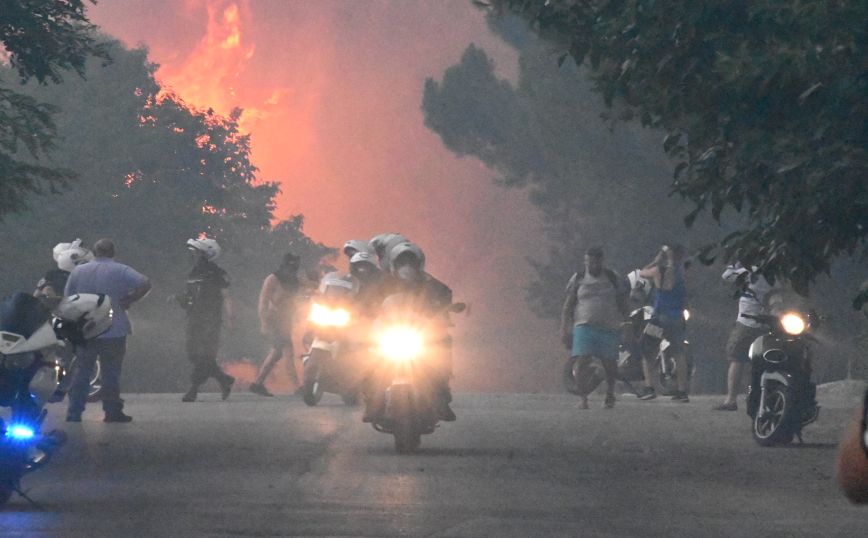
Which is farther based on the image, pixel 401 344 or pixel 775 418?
pixel 775 418

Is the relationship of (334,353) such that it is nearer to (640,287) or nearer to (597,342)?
(597,342)

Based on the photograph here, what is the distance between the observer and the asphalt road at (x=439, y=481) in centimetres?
1004

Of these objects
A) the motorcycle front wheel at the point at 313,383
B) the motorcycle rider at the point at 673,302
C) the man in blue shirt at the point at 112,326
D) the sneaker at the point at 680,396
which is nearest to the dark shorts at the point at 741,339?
the motorcycle rider at the point at 673,302

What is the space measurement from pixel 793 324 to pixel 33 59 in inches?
279

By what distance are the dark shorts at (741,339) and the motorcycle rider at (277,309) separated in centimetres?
771

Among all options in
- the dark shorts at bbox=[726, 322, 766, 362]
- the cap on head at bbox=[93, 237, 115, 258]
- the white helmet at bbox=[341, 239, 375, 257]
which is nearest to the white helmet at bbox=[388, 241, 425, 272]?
the cap on head at bbox=[93, 237, 115, 258]

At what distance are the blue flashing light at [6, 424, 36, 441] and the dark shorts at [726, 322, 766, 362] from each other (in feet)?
34.1

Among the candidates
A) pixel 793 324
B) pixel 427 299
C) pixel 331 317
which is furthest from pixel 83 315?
pixel 331 317

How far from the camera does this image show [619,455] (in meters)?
14.7

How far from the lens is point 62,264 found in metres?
21.4

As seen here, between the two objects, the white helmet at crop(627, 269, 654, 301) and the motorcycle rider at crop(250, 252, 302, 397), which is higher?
the white helmet at crop(627, 269, 654, 301)

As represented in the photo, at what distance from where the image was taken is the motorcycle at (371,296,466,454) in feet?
47.6

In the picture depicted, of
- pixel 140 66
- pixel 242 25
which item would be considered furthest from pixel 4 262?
pixel 242 25

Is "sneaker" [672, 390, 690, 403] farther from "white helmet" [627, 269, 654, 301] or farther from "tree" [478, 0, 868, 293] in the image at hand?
"tree" [478, 0, 868, 293]
